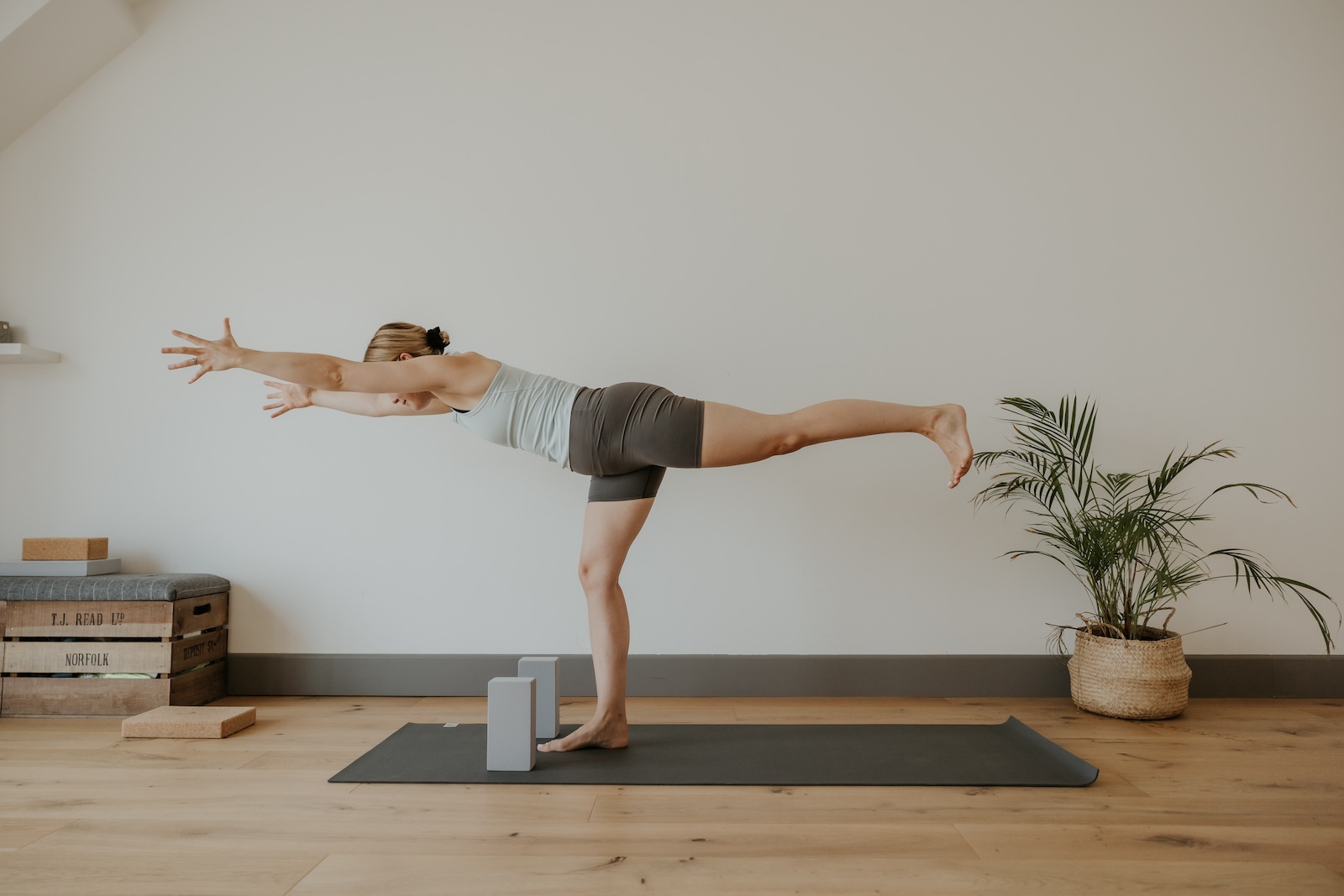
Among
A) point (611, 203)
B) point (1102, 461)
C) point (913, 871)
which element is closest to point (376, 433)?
point (611, 203)

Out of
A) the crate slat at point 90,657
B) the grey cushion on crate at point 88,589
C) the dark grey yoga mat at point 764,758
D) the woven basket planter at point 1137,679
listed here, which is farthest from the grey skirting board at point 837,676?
the grey cushion on crate at point 88,589

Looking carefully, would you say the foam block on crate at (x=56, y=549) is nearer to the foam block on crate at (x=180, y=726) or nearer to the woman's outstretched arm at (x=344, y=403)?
the foam block on crate at (x=180, y=726)

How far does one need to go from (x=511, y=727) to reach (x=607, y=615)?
0.41 meters

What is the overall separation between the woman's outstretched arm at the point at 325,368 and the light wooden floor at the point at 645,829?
101cm

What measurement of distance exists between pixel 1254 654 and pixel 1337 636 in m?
0.33

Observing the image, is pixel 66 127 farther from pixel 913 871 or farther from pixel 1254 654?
pixel 1254 654

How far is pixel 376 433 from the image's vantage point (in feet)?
10.0

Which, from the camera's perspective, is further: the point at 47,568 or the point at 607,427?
the point at 47,568

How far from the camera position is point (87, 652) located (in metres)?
2.64

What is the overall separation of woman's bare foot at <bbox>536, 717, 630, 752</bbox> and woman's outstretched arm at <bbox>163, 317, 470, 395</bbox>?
3.41ft

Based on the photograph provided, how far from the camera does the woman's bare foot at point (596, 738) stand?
220 centimetres

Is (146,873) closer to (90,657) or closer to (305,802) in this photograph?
(305,802)

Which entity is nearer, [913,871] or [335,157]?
[913,871]

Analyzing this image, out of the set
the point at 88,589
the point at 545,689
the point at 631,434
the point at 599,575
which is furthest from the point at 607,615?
the point at 88,589
